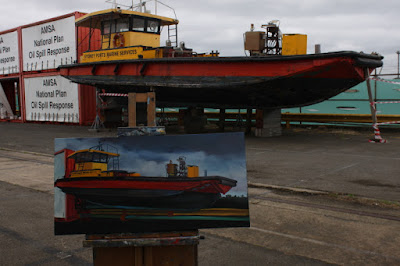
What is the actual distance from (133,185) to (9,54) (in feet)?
83.6

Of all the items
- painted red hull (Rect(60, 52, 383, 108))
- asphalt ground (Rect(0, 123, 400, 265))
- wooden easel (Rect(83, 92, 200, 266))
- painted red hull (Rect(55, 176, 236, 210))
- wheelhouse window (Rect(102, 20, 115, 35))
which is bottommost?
asphalt ground (Rect(0, 123, 400, 265))

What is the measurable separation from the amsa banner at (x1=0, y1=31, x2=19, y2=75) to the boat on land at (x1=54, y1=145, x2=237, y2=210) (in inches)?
943

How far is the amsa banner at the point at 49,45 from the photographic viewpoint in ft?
64.1

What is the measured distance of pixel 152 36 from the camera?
14.7 metres

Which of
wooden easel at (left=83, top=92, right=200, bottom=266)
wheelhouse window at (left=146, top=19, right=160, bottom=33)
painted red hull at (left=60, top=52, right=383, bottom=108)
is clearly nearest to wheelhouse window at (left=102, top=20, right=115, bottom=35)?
wheelhouse window at (left=146, top=19, right=160, bottom=33)

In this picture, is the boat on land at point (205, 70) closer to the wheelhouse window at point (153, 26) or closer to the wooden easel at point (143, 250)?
the wheelhouse window at point (153, 26)

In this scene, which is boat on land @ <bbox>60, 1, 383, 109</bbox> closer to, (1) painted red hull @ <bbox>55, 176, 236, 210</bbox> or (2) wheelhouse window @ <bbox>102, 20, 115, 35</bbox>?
(2) wheelhouse window @ <bbox>102, 20, 115, 35</bbox>

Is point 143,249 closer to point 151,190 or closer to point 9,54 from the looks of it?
point 151,190

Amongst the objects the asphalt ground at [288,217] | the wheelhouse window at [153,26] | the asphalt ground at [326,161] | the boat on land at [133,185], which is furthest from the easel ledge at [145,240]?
the wheelhouse window at [153,26]

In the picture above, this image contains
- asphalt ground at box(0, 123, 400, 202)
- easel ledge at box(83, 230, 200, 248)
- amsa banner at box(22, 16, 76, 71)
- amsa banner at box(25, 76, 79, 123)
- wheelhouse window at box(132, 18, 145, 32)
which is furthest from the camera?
amsa banner at box(25, 76, 79, 123)

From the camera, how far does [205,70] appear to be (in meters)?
11.3

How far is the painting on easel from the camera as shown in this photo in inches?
105

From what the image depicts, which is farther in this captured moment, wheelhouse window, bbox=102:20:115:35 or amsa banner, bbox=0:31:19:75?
amsa banner, bbox=0:31:19:75

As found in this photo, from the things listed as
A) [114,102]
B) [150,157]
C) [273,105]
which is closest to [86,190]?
[150,157]
